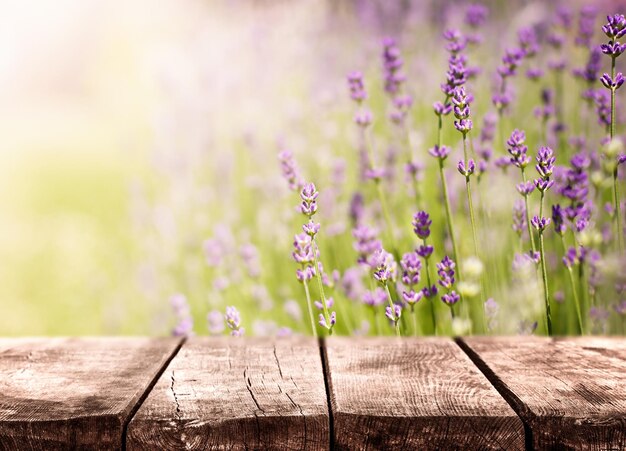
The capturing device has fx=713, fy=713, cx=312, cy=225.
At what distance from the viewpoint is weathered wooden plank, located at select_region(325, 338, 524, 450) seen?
1044mm

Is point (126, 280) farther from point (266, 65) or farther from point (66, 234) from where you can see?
point (266, 65)

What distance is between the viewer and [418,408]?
108 centimetres

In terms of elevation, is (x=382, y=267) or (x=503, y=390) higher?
(x=382, y=267)

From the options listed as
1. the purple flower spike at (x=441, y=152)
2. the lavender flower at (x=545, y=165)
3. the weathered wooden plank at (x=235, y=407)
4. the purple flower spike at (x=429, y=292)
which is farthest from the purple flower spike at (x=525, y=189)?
the weathered wooden plank at (x=235, y=407)

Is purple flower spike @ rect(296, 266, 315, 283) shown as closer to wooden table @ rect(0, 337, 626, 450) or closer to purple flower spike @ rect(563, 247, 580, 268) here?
wooden table @ rect(0, 337, 626, 450)

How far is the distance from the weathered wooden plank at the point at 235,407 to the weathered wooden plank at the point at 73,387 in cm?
4

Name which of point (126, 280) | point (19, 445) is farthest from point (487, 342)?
point (126, 280)

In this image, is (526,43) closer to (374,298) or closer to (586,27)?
(586,27)

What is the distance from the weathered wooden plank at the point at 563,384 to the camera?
1.04m

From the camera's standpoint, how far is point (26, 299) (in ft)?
8.71

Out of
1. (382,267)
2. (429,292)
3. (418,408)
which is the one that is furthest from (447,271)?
(418,408)

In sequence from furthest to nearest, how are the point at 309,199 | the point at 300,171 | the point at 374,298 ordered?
the point at 300,171
the point at 374,298
the point at 309,199

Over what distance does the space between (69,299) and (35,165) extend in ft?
1.99

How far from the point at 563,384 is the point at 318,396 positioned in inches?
16.3
